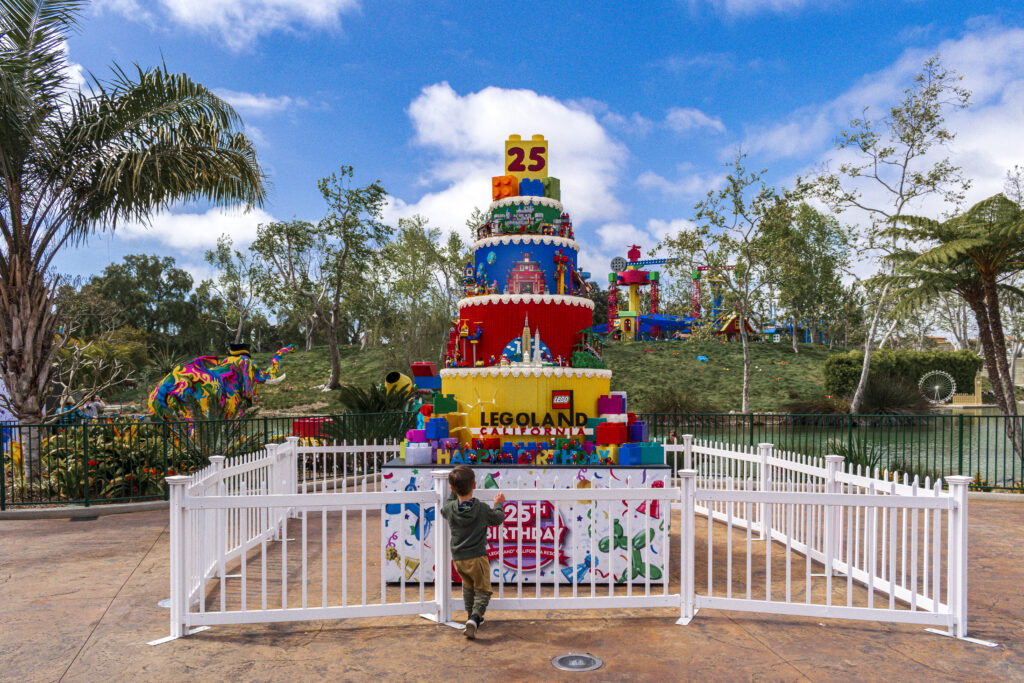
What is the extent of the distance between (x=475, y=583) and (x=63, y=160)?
10673 millimetres

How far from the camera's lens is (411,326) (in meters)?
32.9

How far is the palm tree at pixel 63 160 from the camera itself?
394 inches

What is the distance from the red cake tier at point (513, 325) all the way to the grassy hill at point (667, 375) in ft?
70.2

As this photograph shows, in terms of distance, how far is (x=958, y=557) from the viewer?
484 centimetres

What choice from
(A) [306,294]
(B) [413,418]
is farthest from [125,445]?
(A) [306,294]

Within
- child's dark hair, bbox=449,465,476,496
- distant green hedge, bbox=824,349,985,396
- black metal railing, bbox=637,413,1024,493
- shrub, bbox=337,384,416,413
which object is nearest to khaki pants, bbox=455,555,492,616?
child's dark hair, bbox=449,465,476,496

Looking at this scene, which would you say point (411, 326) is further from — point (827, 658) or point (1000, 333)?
point (827, 658)

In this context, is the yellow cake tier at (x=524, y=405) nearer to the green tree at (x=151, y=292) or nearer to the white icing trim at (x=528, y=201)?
the white icing trim at (x=528, y=201)

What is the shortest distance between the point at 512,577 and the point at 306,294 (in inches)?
1261

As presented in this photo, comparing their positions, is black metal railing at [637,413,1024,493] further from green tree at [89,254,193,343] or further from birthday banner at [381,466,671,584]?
green tree at [89,254,193,343]

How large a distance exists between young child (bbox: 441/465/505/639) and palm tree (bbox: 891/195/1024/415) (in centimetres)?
1310

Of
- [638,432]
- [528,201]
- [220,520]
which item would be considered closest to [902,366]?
[638,432]

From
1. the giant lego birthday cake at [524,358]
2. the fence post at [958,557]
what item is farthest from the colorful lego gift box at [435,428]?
the fence post at [958,557]

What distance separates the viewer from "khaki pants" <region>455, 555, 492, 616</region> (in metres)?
4.78
